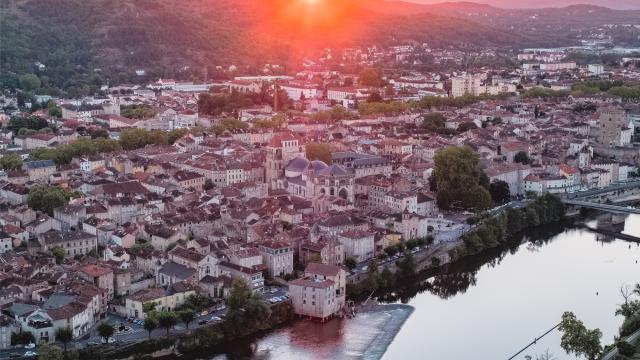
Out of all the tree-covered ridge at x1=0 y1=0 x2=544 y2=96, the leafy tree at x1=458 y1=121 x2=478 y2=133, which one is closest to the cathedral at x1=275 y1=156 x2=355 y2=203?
the leafy tree at x1=458 y1=121 x2=478 y2=133

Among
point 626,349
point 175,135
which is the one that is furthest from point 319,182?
point 626,349

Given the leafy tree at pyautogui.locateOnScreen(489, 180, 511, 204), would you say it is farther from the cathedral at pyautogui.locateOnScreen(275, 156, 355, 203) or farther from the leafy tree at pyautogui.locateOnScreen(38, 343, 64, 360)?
the leafy tree at pyautogui.locateOnScreen(38, 343, 64, 360)

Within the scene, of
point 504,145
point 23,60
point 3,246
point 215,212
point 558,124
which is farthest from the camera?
point 23,60

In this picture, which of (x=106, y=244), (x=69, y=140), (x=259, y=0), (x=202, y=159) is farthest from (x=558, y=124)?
(x=259, y=0)

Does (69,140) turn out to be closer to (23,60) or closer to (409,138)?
(409,138)

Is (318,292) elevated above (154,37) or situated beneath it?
situated beneath

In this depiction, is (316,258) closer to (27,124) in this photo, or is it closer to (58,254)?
(58,254)

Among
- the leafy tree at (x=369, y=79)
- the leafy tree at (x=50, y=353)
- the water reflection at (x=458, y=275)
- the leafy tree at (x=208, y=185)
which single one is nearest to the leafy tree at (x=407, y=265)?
the water reflection at (x=458, y=275)
